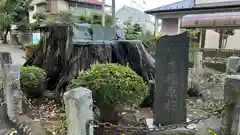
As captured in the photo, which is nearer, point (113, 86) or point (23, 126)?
point (113, 86)

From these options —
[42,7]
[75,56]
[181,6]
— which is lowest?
[75,56]

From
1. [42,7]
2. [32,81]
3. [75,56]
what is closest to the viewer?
[32,81]

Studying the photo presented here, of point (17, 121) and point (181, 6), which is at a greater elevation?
point (181, 6)

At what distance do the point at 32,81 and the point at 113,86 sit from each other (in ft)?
10.1

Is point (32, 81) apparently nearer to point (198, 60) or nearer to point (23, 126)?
point (23, 126)

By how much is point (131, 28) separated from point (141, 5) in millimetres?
15865

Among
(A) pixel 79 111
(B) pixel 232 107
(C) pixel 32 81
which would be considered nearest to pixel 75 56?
(C) pixel 32 81

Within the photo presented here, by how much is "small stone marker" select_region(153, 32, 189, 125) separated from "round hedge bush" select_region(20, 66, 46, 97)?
11.8ft

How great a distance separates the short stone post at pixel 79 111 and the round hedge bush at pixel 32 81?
3581mm

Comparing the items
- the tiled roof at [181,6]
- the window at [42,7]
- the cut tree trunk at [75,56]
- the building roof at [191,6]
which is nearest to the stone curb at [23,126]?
the cut tree trunk at [75,56]

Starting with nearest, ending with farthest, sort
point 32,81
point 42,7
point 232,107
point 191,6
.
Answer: point 232,107, point 32,81, point 191,6, point 42,7

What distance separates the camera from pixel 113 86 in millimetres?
3619

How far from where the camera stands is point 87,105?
8.59ft

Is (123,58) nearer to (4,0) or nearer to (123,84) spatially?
(123,84)
